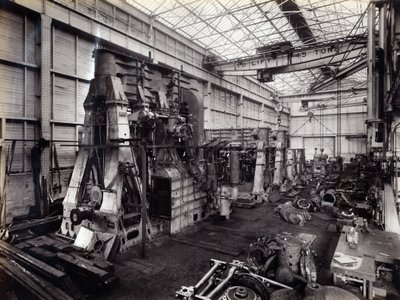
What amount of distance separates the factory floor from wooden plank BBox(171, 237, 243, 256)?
0.06 meters

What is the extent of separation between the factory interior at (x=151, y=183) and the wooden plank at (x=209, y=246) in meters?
0.06

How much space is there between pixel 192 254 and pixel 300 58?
958 cm

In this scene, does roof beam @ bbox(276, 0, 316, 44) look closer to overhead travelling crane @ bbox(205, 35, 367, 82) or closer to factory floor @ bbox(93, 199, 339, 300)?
overhead travelling crane @ bbox(205, 35, 367, 82)

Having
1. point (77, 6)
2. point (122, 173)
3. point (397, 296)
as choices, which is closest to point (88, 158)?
Result: point (122, 173)

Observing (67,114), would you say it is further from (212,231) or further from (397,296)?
(397,296)

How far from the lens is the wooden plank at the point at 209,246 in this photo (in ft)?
18.1

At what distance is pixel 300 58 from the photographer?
11367 mm

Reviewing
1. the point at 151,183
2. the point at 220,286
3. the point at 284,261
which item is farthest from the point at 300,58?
the point at 220,286

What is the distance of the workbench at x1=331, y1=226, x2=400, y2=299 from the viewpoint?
2.93 metres

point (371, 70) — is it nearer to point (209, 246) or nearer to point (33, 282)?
point (209, 246)

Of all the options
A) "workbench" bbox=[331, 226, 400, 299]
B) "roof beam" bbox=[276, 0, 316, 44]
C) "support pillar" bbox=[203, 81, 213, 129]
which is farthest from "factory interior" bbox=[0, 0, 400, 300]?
"support pillar" bbox=[203, 81, 213, 129]

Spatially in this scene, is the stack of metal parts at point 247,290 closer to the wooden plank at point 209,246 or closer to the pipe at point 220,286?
the pipe at point 220,286

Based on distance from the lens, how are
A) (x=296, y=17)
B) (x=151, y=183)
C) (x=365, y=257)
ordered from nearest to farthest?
(x=365, y=257), (x=151, y=183), (x=296, y=17)

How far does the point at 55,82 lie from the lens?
7.63 m
